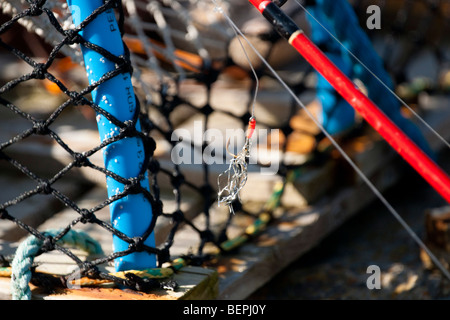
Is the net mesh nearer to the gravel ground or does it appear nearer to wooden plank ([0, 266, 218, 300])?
wooden plank ([0, 266, 218, 300])

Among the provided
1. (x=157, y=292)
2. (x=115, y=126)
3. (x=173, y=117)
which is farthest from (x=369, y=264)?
(x=173, y=117)

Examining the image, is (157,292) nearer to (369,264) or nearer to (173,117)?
(369,264)

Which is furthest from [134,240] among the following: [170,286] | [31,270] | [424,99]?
[424,99]

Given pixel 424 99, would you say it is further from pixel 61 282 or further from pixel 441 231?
pixel 61 282

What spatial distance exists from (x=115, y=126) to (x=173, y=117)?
119cm

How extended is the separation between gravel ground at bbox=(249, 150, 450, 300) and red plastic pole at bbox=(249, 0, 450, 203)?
60 cm

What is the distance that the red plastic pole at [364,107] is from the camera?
0.95m

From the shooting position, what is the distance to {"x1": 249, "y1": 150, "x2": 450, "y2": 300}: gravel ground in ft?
4.89

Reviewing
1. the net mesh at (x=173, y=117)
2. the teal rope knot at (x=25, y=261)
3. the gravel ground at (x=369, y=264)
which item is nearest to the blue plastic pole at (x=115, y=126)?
the net mesh at (x=173, y=117)

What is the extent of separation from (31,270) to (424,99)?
1.55 metres

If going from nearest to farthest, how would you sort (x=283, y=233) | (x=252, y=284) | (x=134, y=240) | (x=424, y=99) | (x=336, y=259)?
(x=134, y=240)
(x=252, y=284)
(x=283, y=233)
(x=336, y=259)
(x=424, y=99)

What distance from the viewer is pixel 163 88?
1.69m

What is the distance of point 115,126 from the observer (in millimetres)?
1113

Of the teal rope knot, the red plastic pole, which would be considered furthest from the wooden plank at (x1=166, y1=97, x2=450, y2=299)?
the red plastic pole
